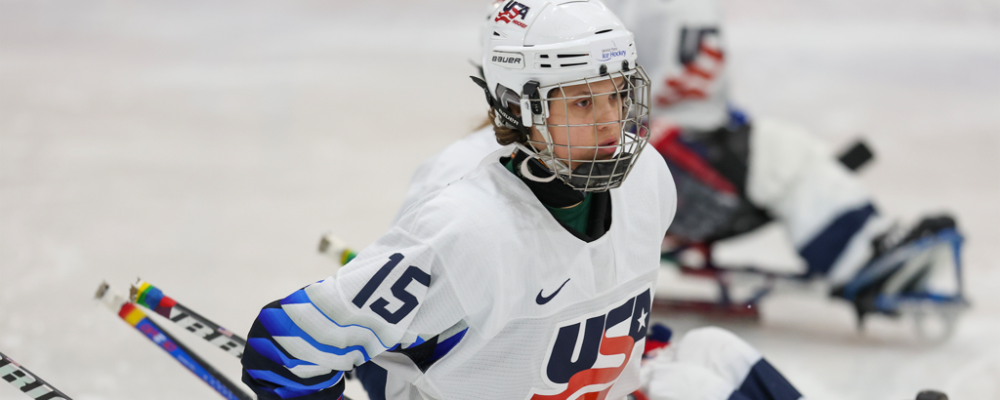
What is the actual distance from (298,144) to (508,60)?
360 centimetres

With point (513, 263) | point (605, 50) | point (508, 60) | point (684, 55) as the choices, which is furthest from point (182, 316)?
point (684, 55)

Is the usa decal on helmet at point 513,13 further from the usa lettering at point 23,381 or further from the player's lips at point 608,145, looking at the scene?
the usa lettering at point 23,381

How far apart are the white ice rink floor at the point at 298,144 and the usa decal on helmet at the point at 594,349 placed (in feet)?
2.99

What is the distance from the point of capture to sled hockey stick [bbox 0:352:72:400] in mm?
1536

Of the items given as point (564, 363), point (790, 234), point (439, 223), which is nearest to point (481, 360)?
point (564, 363)

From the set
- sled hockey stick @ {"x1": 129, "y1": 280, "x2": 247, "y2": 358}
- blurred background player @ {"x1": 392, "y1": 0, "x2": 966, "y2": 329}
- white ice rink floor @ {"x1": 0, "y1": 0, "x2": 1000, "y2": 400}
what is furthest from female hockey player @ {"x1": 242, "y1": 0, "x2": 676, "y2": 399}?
blurred background player @ {"x1": 392, "y1": 0, "x2": 966, "y2": 329}

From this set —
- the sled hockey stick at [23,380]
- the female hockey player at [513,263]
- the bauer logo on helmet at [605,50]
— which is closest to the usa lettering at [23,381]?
the sled hockey stick at [23,380]

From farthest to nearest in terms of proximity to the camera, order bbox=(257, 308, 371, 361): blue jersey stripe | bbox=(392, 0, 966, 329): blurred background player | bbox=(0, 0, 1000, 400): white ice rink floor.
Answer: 1. bbox=(392, 0, 966, 329): blurred background player
2. bbox=(0, 0, 1000, 400): white ice rink floor
3. bbox=(257, 308, 371, 361): blue jersey stripe

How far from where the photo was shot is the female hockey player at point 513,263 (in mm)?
1300

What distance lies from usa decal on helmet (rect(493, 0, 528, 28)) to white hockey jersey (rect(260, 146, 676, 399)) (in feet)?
0.70

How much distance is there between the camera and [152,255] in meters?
3.39

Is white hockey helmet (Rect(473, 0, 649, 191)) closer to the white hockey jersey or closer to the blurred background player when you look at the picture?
the white hockey jersey

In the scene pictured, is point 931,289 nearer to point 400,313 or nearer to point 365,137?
point 400,313

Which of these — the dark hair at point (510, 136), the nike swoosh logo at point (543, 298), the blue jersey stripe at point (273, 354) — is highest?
the dark hair at point (510, 136)
